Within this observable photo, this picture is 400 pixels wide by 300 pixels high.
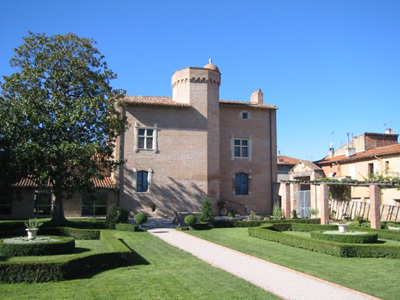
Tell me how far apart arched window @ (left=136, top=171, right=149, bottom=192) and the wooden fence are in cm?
1503

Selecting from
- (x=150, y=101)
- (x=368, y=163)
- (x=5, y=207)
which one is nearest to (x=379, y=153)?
(x=368, y=163)

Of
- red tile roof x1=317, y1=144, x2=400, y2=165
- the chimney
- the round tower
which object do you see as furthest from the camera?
the chimney

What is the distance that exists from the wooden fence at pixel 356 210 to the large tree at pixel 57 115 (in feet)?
58.8

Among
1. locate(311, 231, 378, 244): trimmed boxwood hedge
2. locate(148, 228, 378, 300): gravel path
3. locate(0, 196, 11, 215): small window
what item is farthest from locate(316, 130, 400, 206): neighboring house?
locate(0, 196, 11, 215): small window

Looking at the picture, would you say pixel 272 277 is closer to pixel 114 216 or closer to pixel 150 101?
pixel 114 216

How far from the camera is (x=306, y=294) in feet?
28.7

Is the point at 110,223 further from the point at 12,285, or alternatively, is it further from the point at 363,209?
the point at 363,209

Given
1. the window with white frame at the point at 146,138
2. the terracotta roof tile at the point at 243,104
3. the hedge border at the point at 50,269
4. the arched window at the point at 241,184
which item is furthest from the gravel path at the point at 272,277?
the terracotta roof tile at the point at 243,104

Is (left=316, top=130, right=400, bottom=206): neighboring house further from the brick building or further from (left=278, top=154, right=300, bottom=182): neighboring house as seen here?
the brick building

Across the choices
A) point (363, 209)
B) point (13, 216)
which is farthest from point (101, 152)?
point (363, 209)

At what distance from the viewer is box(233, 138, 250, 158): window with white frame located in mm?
35219

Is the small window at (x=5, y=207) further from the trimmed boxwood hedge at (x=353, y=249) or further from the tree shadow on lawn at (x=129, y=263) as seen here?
the trimmed boxwood hedge at (x=353, y=249)

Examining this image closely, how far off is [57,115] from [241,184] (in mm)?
18360

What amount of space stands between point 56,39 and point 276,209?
18436 mm
